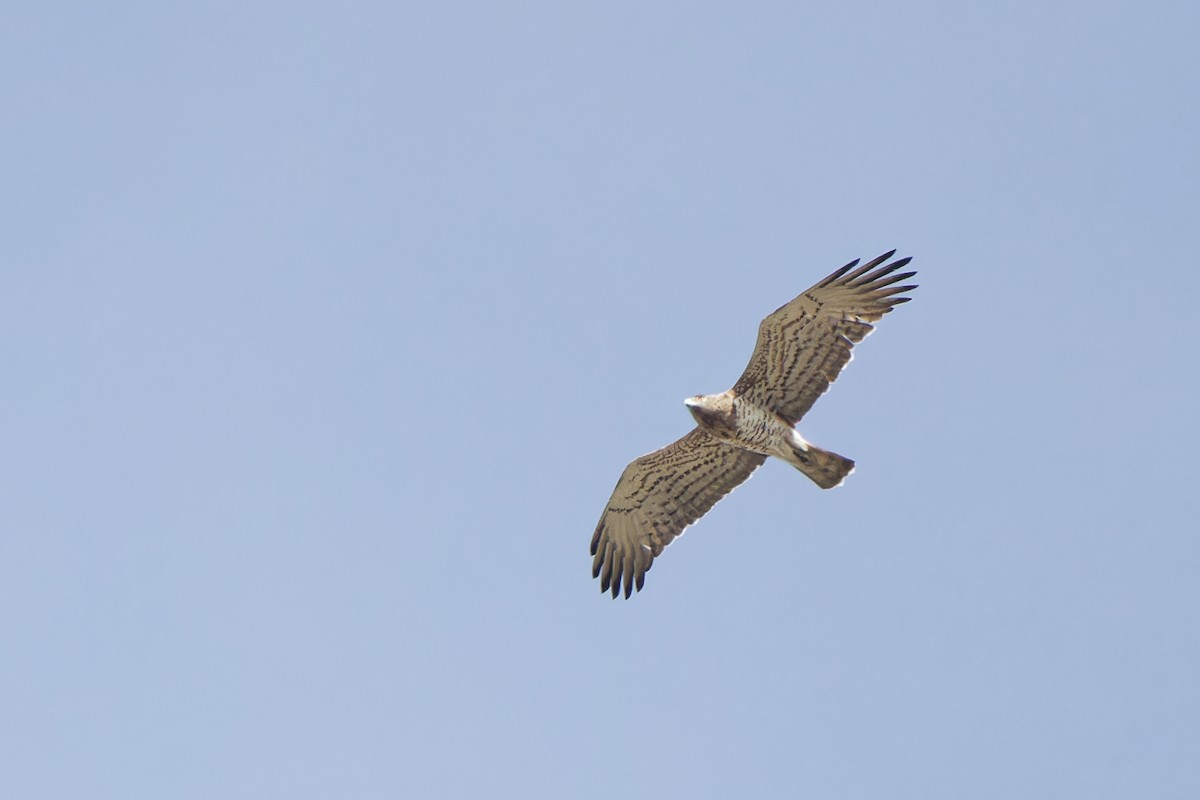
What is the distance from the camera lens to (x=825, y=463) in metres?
18.1

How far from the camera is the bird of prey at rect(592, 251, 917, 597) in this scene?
17.8 metres

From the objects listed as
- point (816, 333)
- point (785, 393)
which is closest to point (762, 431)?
point (785, 393)

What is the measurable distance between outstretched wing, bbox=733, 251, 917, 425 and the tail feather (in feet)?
1.20

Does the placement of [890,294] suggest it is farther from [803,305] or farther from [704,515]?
[704,515]

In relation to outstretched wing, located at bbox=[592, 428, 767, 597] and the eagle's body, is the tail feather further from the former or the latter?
outstretched wing, located at bbox=[592, 428, 767, 597]

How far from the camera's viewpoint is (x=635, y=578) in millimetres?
19359

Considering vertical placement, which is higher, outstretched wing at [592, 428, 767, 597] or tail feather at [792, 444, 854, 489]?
outstretched wing at [592, 428, 767, 597]

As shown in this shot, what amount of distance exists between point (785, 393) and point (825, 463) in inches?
35.7

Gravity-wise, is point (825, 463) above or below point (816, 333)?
below

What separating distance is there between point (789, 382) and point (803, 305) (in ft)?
2.96

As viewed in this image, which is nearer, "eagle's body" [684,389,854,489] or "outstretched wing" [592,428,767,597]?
"eagle's body" [684,389,854,489]

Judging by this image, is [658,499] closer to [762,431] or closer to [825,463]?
[762,431]

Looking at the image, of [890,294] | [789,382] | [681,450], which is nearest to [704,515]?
[681,450]

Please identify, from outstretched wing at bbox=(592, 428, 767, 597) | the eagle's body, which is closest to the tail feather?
the eagle's body
